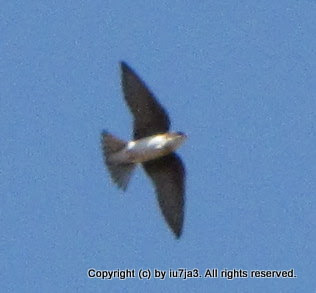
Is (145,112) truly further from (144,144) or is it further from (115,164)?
(115,164)

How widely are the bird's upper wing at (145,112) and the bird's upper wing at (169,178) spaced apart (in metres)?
0.22

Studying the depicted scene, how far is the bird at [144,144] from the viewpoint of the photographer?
Result: 11156mm

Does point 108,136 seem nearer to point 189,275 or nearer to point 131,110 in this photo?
point 131,110

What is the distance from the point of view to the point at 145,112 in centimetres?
1129

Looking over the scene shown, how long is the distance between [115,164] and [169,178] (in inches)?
18.0

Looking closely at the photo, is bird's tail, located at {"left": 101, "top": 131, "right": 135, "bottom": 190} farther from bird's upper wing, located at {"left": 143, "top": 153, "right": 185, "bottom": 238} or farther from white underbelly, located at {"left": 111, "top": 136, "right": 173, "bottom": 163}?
bird's upper wing, located at {"left": 143, "top": 153, "right": 185, "bottom": 238}

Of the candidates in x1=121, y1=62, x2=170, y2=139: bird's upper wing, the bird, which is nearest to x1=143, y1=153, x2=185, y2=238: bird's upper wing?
the bird

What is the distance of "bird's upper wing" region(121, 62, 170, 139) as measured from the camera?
11.2 meters

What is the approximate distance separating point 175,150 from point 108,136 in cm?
42

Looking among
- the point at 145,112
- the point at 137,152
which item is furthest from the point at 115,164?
the point at 145,112

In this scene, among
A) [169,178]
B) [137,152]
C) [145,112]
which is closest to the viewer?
[137,152]

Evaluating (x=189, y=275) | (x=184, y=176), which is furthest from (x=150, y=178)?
(x=189, y=275)

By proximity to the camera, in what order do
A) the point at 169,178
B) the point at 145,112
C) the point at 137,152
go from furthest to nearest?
1. the point at 169,178
2. the point at 145,112
3. the point at 137,152

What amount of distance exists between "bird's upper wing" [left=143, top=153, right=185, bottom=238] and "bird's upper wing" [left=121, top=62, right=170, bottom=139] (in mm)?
224
